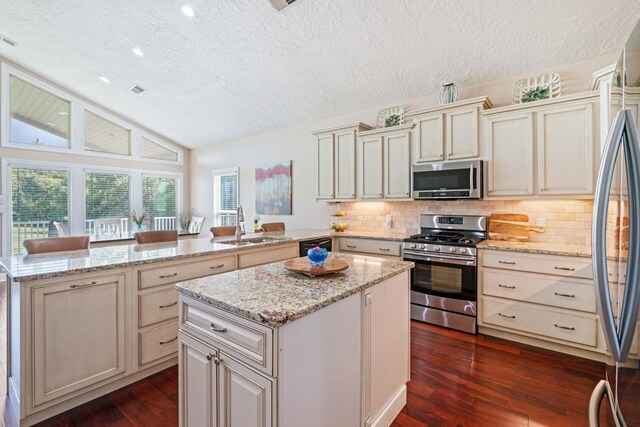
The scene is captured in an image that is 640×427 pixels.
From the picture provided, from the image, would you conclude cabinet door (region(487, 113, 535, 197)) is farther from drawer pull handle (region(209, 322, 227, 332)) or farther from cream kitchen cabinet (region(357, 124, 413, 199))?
drawer pull handle (region(209, 322, 227, 332))

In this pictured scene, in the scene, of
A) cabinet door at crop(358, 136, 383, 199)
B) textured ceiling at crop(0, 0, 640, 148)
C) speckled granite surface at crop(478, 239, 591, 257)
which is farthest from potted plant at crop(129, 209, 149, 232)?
speckled granite surface at crop(478, 239, 591, 257)

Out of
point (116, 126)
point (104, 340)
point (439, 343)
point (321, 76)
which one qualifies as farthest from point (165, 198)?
point (439, 343)

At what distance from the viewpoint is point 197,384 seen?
52.7 inches

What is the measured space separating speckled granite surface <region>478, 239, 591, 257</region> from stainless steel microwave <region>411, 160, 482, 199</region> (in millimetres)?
530

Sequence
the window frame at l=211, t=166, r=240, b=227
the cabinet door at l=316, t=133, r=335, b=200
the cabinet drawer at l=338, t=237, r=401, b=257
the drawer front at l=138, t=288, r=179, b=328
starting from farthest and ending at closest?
1. the window frame at l=211, t=166, r=240, b=227
2. the cabinet door at l=316, t=133, r=335, b=200
3. the cabinet drawer at l=338, t=237, r=401, b=257
4. the drawer front at l=138, t=288, r=179, b=328

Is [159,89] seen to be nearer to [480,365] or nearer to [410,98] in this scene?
[410,98]

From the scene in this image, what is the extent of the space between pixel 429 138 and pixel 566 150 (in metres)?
1.27

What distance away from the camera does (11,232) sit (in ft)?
16.6

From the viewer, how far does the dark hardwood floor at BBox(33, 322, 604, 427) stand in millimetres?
1785

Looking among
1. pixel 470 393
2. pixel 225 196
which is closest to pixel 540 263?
pixel 470 393

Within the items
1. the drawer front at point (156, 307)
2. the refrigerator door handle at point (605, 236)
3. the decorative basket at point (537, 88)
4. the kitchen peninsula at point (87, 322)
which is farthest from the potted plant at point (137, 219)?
the refrigerator door handle at point (605, 236)

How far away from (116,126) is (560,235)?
26.2 ft

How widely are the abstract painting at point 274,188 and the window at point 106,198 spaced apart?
9.98 ft

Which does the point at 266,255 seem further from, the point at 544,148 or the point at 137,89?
the point at 137,89
